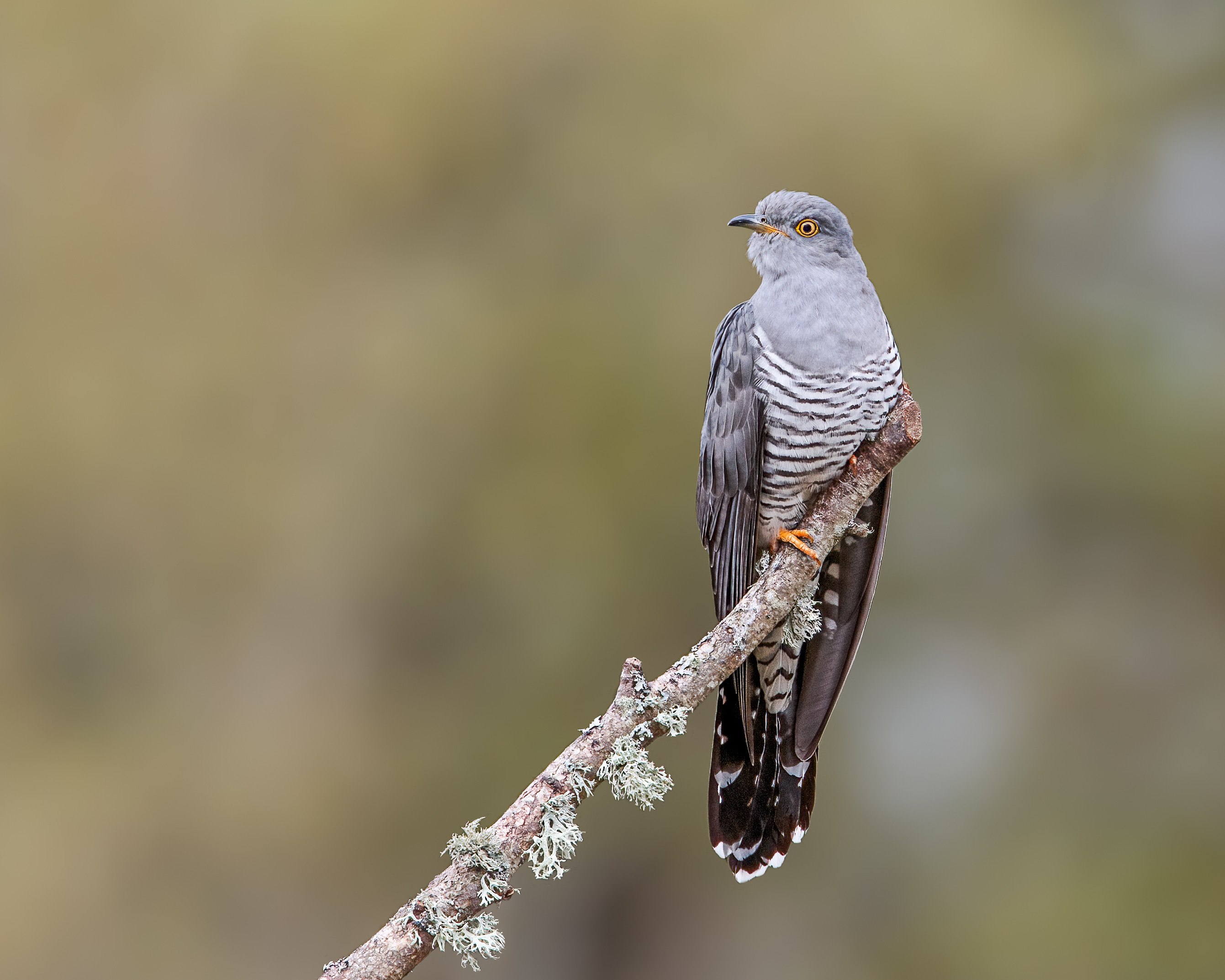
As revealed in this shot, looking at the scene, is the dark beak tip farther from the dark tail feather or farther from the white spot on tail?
the white spot on tail

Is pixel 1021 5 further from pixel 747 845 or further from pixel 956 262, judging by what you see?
pixel 747 845

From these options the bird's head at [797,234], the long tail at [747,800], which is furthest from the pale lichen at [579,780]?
the bird's head at [797,234]

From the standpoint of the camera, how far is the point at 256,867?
637 cm

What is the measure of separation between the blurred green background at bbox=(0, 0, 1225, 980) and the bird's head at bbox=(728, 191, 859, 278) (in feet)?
8.43

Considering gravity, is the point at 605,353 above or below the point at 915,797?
above

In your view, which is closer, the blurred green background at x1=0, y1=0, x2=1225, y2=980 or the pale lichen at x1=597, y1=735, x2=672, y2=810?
A: the pale lichen at x1=597, y1=735, x2=672, y2=810

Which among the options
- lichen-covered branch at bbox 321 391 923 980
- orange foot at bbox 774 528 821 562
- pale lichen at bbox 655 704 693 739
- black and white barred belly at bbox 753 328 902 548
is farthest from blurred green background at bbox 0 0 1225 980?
pale lichen at bbox 655 704 693 739

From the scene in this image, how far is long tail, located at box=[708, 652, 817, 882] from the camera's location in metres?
3.03

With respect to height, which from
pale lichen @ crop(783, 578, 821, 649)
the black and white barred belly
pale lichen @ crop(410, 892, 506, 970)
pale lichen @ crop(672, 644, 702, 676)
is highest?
the black and white barred belly

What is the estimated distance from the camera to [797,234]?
329 cm

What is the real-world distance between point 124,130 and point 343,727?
374 centimetres

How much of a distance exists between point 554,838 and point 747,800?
1166 mm

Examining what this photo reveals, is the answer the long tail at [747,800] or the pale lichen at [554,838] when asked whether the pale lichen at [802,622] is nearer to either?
the long tail at [747,800]

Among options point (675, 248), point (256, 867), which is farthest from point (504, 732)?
point (675, 248)
